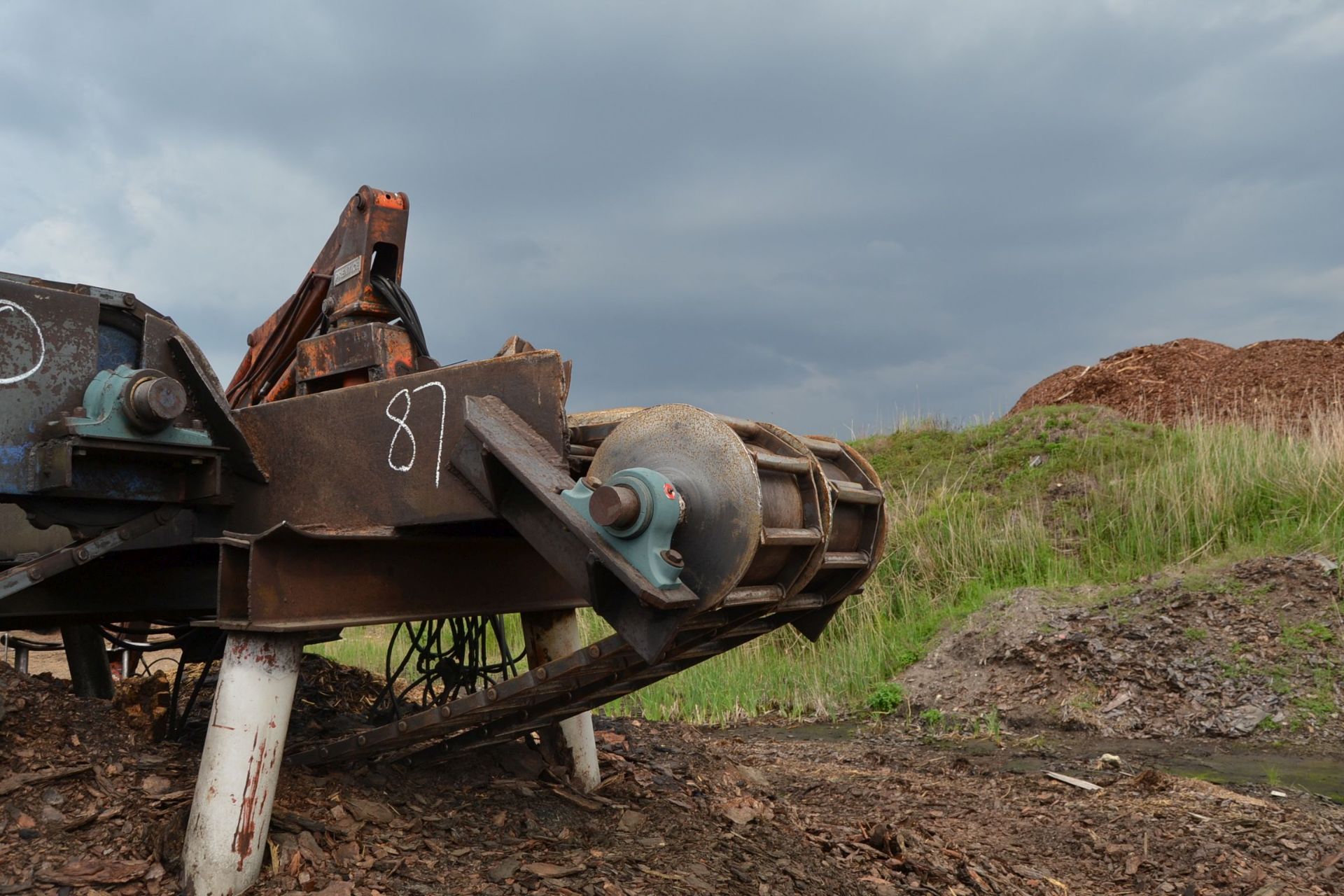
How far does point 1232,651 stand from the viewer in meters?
8.26

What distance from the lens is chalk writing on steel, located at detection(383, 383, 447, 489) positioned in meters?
3.11

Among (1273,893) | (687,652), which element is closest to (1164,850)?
(1273,893)

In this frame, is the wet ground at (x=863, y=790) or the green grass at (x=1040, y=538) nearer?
the wet ground at (x=863, y=790)

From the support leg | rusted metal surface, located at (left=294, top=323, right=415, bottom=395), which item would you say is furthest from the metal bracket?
the support leg

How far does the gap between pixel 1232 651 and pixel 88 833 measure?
7.63 meters

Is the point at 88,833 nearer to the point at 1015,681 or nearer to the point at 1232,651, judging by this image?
the point at 1015,681

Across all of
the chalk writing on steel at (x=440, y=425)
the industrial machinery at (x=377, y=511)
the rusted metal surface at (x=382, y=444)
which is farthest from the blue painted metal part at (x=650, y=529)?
the chalk writing on steel at (x=440, y=425)

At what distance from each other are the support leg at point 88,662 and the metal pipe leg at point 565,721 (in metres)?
2.63

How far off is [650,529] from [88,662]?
4265 mm

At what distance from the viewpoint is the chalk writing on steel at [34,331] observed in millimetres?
3299

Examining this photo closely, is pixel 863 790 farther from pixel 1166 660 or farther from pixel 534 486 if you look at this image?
pixel 1166 660

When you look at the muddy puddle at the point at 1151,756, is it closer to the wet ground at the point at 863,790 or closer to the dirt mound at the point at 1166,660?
the wet ground at the point at 863,790

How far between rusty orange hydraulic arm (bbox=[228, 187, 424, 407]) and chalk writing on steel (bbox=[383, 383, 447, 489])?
0.64 metres

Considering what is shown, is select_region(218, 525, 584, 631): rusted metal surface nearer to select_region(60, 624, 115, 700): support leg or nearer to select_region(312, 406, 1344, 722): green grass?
select_region(60, 624, 115, 700): support leg
